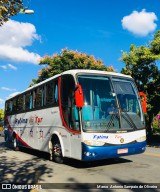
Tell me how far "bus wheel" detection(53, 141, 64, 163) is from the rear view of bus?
2118mm

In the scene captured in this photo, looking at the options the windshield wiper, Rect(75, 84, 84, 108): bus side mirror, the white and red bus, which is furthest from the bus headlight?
the windshield wiper

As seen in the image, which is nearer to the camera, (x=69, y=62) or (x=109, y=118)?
(x=109, y=118)

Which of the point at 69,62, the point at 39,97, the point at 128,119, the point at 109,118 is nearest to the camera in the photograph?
the point at 109,118

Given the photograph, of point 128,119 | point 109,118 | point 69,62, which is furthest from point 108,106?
point 69,62

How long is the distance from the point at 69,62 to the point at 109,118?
76.9ft

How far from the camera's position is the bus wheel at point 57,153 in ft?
37.4

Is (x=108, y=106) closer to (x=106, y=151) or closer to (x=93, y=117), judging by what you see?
(x=93, y=117)

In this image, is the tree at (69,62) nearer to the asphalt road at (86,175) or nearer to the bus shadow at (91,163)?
the bus shadow at (91,163)

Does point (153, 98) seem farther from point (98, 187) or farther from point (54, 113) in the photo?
point (98, 187)

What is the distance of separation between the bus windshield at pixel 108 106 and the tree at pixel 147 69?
38.9ft

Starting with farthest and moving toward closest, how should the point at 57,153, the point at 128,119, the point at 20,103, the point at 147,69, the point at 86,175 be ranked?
1. the point at 147,69
2. the point at 20,103
3. the point at 57,153
4. the point at 128,119
5. the point at 86,175

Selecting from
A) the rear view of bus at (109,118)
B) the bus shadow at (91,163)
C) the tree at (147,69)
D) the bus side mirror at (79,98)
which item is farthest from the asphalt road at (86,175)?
the tree at (147,69)

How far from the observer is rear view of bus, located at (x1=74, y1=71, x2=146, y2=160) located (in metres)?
9.52

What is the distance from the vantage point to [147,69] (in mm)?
23484
